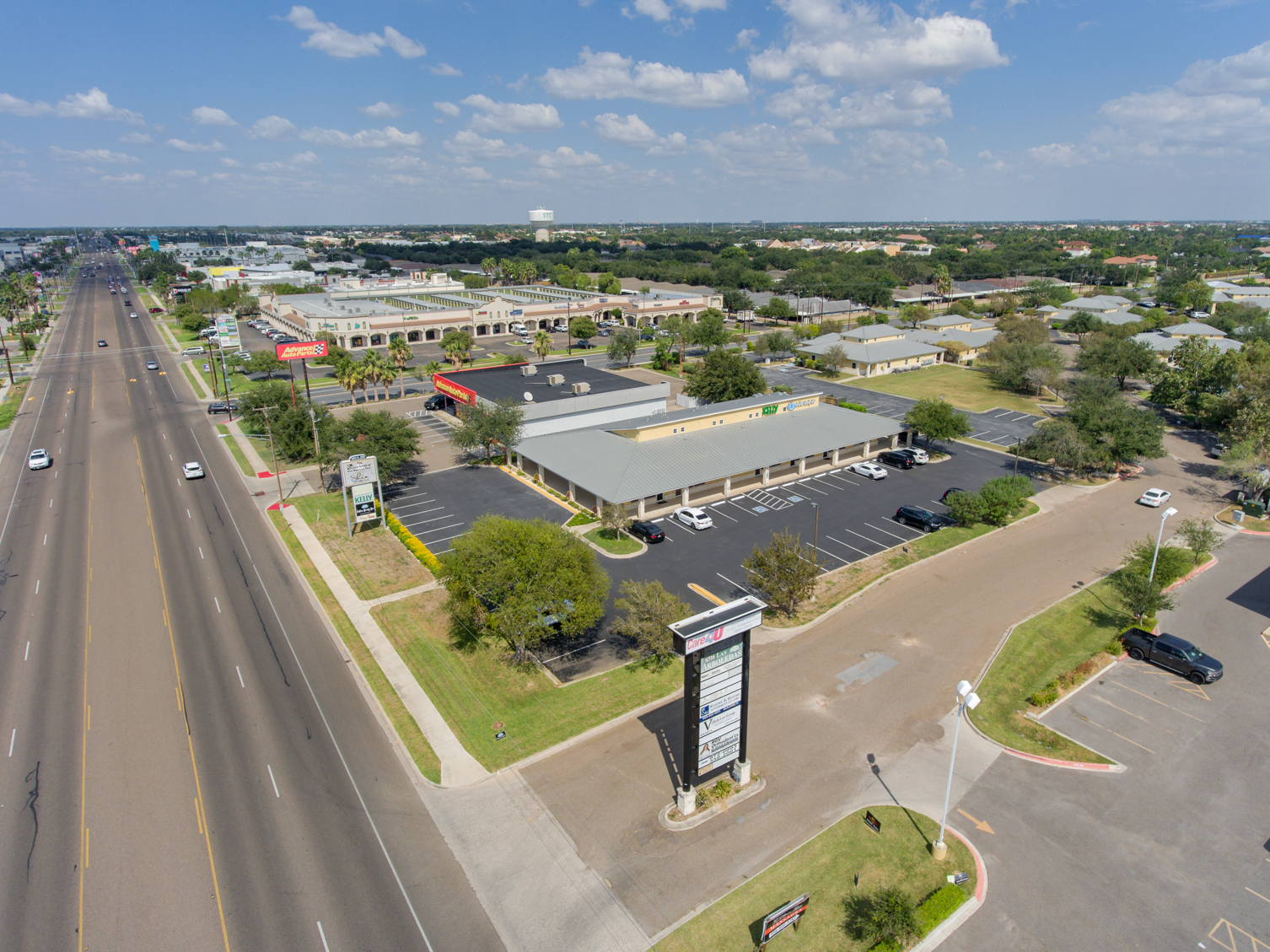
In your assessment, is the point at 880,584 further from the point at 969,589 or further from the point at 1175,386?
the point at 1175,386

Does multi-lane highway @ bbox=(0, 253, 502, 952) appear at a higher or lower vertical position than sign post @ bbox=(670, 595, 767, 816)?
lower

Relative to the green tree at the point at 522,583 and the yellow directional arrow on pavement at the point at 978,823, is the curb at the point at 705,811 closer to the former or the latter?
the yellow directional arrow on pavement at the point at 978,823

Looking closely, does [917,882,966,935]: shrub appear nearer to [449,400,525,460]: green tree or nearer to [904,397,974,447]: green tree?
[449,400,525,460]: green tree

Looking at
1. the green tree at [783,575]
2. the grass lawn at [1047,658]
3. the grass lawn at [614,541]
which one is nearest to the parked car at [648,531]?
the grass lawn at [614,541]

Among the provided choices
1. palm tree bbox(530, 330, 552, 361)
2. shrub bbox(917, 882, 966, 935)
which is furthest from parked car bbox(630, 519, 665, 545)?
palm tree bbox(530, 330, 552, 361)

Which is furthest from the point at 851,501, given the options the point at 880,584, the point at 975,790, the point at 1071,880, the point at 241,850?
the point at 241,850

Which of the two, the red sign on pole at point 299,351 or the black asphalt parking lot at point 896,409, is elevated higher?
the red sign on pole at point 299,351
